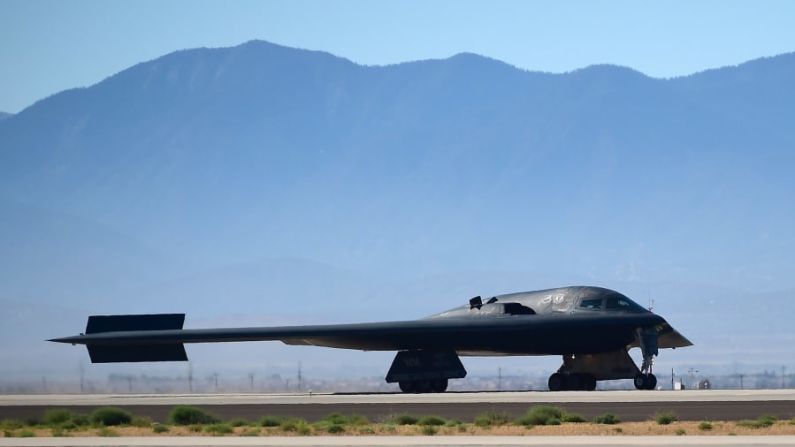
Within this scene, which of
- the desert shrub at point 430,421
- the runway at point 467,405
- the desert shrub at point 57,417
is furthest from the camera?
the runway at point 467,405

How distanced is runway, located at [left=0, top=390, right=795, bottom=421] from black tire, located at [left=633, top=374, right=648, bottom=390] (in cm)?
390

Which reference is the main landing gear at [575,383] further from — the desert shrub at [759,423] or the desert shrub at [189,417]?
the desert shrub at [759,423]

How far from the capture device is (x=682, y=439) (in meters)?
28.9

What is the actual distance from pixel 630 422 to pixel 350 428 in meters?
6.18

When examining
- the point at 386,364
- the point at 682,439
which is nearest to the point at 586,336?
the point at 682,439

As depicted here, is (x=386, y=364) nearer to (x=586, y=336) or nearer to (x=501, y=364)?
(x=501, y=364)

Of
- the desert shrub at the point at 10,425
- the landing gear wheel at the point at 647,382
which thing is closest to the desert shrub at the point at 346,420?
the desert shrub at the point at 10,425

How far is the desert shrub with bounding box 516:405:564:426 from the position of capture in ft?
111

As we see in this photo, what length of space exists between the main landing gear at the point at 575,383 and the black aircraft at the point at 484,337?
1.4 inches

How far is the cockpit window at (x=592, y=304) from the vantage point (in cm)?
5405

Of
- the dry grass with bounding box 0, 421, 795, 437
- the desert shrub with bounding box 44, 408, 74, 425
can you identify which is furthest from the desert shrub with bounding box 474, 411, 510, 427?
the desert shrub with bounding box 44, 408, 74, 425

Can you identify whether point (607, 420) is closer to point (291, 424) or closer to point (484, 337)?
point (291, 424)

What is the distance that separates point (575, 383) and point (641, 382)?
2.95 m

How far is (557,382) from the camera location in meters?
55.4
